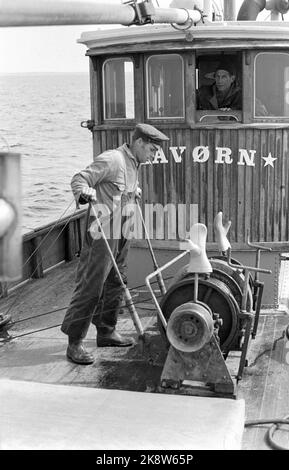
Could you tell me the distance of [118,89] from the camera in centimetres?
773

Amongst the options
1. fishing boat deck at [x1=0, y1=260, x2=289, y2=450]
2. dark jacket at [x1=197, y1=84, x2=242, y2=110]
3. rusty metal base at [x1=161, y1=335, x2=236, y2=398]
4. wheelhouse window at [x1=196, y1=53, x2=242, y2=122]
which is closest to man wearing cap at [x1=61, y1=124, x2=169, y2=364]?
fishing boat deck at [x1=0, y1=260, x2=289, y2=450]

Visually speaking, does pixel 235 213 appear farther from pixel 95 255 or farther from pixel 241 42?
pixel 95 255

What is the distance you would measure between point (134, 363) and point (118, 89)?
334cm

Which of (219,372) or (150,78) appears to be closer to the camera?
(219,372)

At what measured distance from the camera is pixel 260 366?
572 centimetres

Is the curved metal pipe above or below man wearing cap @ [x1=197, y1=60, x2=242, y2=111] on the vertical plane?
above

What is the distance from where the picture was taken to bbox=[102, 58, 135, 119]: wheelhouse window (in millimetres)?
7602

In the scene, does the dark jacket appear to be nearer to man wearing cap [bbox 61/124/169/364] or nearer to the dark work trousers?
man wearing cap [bbox 61/124/169/364]

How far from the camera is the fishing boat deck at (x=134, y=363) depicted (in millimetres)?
5061

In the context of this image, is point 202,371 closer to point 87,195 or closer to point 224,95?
point 87,195

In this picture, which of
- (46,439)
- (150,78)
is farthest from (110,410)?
(150,78)

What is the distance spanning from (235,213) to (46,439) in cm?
399

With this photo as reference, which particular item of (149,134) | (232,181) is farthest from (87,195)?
(232,181)

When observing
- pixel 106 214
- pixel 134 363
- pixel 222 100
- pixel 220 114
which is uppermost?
pixel 222 100
